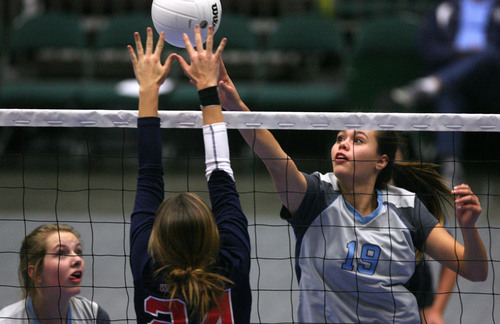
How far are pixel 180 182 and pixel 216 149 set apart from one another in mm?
4800

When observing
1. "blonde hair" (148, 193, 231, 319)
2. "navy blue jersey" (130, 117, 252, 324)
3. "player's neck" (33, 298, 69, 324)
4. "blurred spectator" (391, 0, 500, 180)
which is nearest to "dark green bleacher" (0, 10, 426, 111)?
"blurred spectator" (391, 0, 500, 180)

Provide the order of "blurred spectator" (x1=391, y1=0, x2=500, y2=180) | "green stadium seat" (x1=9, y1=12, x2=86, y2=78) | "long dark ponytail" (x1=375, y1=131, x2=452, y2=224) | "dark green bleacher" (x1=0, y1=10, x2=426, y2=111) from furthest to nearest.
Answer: "green stadium seat" (x1=9, y1=12, x2=86, y2=78), "dark green bleacher" (x1=0, y1=10, x2=426, y2=111), "blurred spectator" (x1=391, y1=0, x2=500, y2=180), "long dark ponytail" (x1=375, y1=131, x2=452, y2=224)

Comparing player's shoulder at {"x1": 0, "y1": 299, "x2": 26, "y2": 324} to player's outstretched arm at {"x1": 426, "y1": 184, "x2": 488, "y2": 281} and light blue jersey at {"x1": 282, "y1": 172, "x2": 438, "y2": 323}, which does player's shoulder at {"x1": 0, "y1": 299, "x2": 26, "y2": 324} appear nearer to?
light blue jersey at {"x1": 282, "y1": 172, "x2": 438, "y2": 323}

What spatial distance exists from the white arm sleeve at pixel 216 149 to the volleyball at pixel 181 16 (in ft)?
2.59

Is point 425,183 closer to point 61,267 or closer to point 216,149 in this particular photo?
point 216,149

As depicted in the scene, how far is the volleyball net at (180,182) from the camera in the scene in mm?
2984

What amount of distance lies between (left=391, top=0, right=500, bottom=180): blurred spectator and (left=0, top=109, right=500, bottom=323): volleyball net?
0.40m

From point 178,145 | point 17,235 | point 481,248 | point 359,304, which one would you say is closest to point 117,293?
point 17,235

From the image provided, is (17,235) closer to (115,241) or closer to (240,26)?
(115,241)

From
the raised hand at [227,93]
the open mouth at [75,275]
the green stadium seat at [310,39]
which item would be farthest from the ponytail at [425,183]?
the green stadium seat at [310,39]

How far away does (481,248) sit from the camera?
2.94 m

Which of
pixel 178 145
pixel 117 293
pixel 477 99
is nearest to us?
pixel 117 293

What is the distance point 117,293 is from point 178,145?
3400 mm

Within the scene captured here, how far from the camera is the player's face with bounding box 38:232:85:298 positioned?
2977 millimetres
